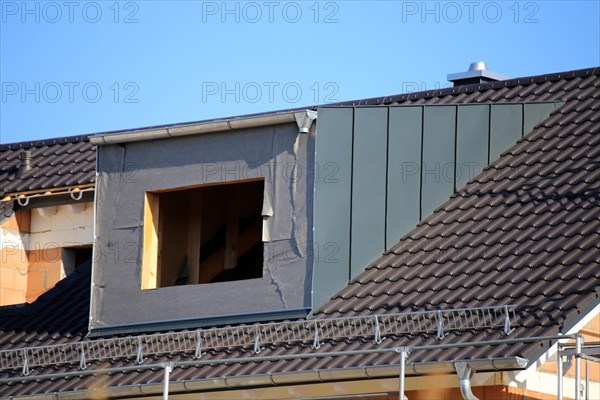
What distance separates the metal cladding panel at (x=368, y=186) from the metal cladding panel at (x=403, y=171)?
7cm

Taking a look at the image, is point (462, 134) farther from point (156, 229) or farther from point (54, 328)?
point (54, 328)

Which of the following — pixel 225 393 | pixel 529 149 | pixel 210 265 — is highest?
pixel 529 149

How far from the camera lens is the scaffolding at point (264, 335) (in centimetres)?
1152

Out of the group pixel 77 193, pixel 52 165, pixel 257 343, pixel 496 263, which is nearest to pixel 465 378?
pixel 496 263

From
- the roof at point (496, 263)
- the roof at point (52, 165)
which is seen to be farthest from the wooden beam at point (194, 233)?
the roof at point (52, 165)

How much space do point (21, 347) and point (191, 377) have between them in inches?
103

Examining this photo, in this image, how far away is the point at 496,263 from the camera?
12.4m

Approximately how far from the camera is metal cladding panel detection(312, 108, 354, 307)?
1327 cm

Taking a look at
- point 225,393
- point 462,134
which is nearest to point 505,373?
point 225,393

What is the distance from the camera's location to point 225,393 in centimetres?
1251

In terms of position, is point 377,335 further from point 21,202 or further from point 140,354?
point 21,202

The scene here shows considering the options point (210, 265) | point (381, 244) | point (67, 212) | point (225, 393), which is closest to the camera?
point (225, 393)

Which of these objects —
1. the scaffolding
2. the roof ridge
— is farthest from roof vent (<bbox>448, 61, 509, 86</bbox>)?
the scaffolding

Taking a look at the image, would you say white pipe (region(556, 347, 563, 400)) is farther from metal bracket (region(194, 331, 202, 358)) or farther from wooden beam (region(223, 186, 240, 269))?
wooden beam (region(223, 186, 240, 269))
